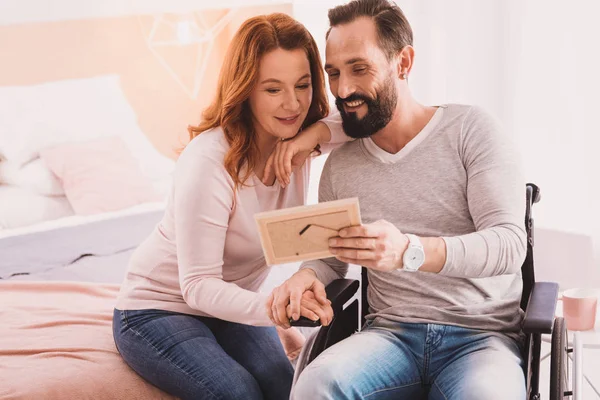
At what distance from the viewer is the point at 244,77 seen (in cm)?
187

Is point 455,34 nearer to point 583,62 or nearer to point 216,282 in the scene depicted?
point 583,62

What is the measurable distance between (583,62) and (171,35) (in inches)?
83.4

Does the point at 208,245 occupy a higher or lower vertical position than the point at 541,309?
higher

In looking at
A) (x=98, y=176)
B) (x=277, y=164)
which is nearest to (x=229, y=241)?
(x=277, y=164)

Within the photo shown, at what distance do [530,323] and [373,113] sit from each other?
615 mm

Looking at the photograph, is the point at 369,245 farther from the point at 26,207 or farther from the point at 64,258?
the point at 26,207

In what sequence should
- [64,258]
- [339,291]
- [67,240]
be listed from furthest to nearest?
[67,240], [64,258], [339,291]

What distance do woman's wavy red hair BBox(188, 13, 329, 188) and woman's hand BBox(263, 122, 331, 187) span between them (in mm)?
53

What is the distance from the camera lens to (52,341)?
75.7 inches

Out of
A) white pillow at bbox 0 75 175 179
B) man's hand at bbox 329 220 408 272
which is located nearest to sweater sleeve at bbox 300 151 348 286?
man's hand at bbox 329 220 408 272

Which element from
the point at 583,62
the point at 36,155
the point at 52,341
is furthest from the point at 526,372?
the point at 36,155

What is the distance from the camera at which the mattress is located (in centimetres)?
267

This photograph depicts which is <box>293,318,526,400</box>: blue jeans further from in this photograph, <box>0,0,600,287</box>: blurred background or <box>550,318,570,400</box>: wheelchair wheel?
<box>0,0,600,287</box>: blurred background

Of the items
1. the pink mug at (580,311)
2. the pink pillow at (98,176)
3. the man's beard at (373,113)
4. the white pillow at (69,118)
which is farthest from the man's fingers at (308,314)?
the white pillow at (69,118)
